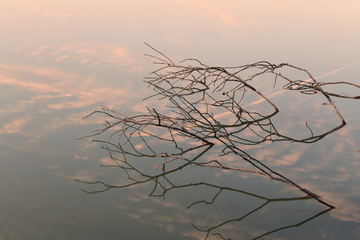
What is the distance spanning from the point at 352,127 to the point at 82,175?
259cm

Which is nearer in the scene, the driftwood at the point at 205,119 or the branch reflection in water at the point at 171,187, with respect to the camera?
the branch reflection in water at the point at 171,187

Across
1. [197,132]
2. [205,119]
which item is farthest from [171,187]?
[205,119]

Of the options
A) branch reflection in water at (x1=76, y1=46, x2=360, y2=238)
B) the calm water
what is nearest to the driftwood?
branch reflection in water at (x1=76, y1=46, x2=360, y2=238)

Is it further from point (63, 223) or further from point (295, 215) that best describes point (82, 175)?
point (295, 215)

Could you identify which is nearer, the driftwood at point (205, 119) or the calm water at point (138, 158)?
the calm water at point (138, 158)

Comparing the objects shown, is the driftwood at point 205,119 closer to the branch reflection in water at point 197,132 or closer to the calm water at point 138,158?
the branch reflection in water at point 197,132

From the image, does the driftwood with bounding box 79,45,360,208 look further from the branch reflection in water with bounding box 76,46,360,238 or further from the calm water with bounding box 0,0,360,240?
the calm water with bounding box 0,0,360,240

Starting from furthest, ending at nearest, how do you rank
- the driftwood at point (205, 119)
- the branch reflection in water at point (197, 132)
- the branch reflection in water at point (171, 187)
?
the driftwood at point (205, 119) < the branch reflection in water at point (197, 132) < the branch reflection in water at point (171, 187)

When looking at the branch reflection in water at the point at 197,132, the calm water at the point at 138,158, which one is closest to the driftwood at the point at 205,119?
the branch reflection in water at the point at 197,132

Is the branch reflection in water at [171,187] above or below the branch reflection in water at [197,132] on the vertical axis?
below

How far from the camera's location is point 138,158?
2.47 meters

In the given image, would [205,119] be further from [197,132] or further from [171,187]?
[171,187]

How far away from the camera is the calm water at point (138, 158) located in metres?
1.92

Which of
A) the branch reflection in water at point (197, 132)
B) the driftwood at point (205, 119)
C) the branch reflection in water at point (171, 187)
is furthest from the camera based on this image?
the driftwood at point (205, 119)
